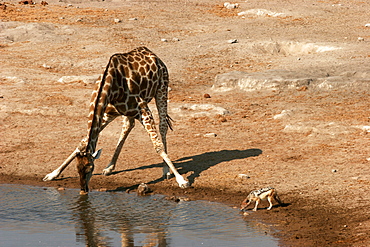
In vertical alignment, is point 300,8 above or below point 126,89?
below

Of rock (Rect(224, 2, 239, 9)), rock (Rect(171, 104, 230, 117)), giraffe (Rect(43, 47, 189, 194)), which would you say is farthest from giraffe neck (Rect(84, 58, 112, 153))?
rock (Rect(224, 2, 239, 9))

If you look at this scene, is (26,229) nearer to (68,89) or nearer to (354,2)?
(68,89)

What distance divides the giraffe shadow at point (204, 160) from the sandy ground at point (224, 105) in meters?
0.02

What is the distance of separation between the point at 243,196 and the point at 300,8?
20870 mm

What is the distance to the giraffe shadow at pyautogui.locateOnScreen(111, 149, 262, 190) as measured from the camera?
12266 millimetres

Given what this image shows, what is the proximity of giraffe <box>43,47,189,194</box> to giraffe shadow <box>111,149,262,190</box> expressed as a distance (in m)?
0.45

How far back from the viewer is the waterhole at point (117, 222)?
8.39 meters

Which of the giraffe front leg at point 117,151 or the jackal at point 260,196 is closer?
the jackal at point 260,196

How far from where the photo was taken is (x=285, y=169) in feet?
39.0

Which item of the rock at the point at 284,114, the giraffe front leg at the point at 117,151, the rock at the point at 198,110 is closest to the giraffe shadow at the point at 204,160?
the giraffe front leg at the point at 117,151

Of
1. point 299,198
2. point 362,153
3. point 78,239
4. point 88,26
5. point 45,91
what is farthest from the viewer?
point 88,26

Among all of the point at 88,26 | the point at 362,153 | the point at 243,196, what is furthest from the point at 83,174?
the point at 88,26

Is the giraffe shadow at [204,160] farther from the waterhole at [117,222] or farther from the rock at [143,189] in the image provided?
the waterhole at [117,222]

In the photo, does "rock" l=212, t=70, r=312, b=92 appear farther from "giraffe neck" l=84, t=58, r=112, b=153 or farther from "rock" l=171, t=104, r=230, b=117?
"giraffe neck" l=84, t=58, r=112, b=153
